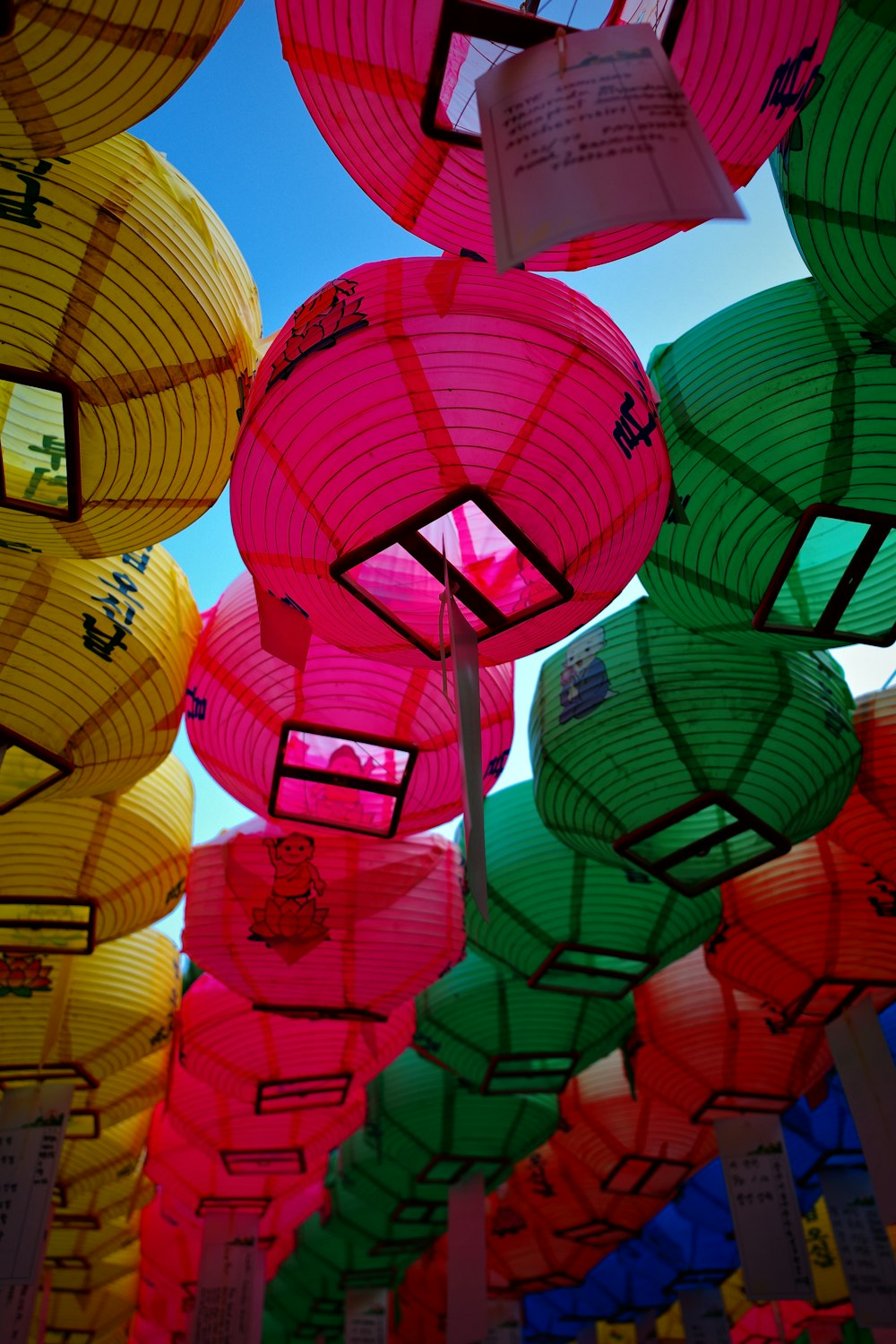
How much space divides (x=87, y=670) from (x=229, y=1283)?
4.14 meters

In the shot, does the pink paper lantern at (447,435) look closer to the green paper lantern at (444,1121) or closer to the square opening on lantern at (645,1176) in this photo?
the green paper lantern at (444,1121)

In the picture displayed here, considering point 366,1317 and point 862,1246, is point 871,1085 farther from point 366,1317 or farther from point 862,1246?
point 366,1317

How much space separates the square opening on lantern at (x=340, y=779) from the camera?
7.29 feet

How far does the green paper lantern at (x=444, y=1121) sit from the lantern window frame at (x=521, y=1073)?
448mm

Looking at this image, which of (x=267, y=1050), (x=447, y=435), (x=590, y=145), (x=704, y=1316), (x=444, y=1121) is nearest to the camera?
(x=590, y=145)

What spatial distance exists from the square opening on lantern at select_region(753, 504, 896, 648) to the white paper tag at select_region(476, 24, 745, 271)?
1080 millimetres

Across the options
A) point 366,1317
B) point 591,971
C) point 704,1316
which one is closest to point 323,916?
point 591,971

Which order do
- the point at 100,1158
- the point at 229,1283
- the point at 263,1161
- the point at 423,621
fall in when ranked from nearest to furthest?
the point at 423,621, the point at 263,1161, the point at 100,1158, the point at 229,1283

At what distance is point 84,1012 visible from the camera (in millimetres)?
3277

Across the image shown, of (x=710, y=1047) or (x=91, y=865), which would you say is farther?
(x=710, y=1047)

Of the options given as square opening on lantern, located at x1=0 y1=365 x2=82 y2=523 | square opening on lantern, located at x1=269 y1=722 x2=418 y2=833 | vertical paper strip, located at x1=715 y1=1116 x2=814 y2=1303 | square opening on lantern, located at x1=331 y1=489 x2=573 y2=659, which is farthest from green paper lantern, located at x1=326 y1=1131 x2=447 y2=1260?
square opening on lantern, located at x1=0 y1=365 x2=82 y2=523

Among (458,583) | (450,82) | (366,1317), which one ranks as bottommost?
(366,1317)

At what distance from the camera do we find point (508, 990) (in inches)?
143

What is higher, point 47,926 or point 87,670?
point 87,670
